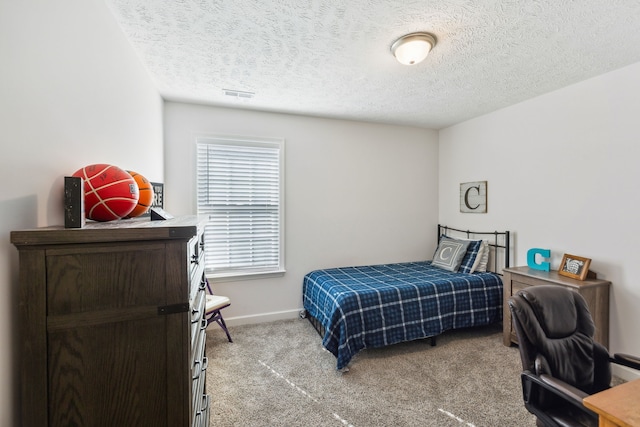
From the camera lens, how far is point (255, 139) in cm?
344

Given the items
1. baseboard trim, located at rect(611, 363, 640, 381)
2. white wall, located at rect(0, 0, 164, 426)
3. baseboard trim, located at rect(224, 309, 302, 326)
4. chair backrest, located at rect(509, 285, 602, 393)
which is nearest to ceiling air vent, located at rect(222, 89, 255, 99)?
white wall, located at rect(0, 0, 164, 426)

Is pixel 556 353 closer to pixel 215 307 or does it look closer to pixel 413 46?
pixel 413 46

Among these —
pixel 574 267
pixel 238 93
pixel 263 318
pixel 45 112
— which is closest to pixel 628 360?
pixel 574 267

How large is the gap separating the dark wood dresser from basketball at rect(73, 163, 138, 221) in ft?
0.70

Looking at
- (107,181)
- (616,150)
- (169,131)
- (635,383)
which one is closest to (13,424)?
(107,181)

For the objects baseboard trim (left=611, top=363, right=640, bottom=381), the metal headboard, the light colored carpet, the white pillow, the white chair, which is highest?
the metal headboard

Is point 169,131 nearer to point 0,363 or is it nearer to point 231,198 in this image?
point 231,198

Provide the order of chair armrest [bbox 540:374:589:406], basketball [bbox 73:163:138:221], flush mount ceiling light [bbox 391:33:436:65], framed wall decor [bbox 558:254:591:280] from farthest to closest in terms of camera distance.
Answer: framed wall decor [bbox 558:254:591:280] < flush mount ceiling light [bbox 391:33:436:65] < chair armrest [bbox 540:374:589:406] < basketball [bbox 73:163:138:221]

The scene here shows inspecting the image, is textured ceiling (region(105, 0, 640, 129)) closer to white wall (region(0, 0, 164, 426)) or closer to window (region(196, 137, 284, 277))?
white wall (region(0, 0, 164, 426))

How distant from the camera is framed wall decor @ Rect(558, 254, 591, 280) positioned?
2.50 metres

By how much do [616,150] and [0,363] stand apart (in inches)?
156

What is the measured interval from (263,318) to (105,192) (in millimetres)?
2751

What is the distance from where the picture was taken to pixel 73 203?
0.96 meters

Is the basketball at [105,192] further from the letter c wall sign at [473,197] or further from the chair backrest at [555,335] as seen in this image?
the letter c wall sign at [473,197]
